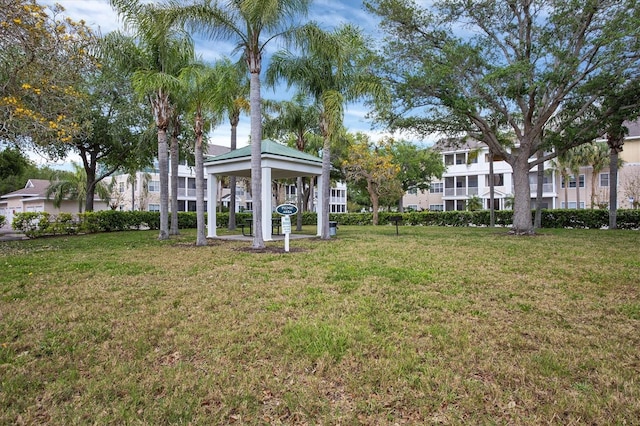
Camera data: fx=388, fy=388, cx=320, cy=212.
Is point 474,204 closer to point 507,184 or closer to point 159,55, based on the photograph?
point 507,184

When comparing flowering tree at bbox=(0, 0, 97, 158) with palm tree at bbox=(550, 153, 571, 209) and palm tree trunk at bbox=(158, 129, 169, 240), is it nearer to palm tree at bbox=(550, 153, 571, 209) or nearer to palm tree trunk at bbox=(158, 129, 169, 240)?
palm tree trunk at bbox=(158, 129, 169, 240)

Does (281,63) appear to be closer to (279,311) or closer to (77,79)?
(77,79)

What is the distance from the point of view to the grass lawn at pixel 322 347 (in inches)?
114

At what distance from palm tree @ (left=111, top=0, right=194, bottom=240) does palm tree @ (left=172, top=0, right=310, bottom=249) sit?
34.4 inches

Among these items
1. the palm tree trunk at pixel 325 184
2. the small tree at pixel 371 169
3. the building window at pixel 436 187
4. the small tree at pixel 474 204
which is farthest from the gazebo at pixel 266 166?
the building window at pixel 436 187

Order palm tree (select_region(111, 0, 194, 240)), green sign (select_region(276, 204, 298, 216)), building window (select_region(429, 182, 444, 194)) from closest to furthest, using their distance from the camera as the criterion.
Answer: green sign (select_region(276, 204, 298, 216))
palm tree (select_region(111, 0, 194, 240))
building window (select_region(429, 182, 444, 194))

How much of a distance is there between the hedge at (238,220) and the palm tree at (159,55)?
6798 mm

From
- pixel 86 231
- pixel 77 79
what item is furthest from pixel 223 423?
pixel 86 231

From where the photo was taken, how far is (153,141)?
20.4 meters

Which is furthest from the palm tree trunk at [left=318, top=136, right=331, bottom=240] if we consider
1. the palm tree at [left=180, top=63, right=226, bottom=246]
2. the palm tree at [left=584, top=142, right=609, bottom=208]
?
the palm tree at [left=584, top=142, right=609, bottom=208]

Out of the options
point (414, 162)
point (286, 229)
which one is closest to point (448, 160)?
point (414, 162)

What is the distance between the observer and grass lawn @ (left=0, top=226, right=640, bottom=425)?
289 cm

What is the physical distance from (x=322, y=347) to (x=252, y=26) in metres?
9.72

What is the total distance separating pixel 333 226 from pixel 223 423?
14189 mm
